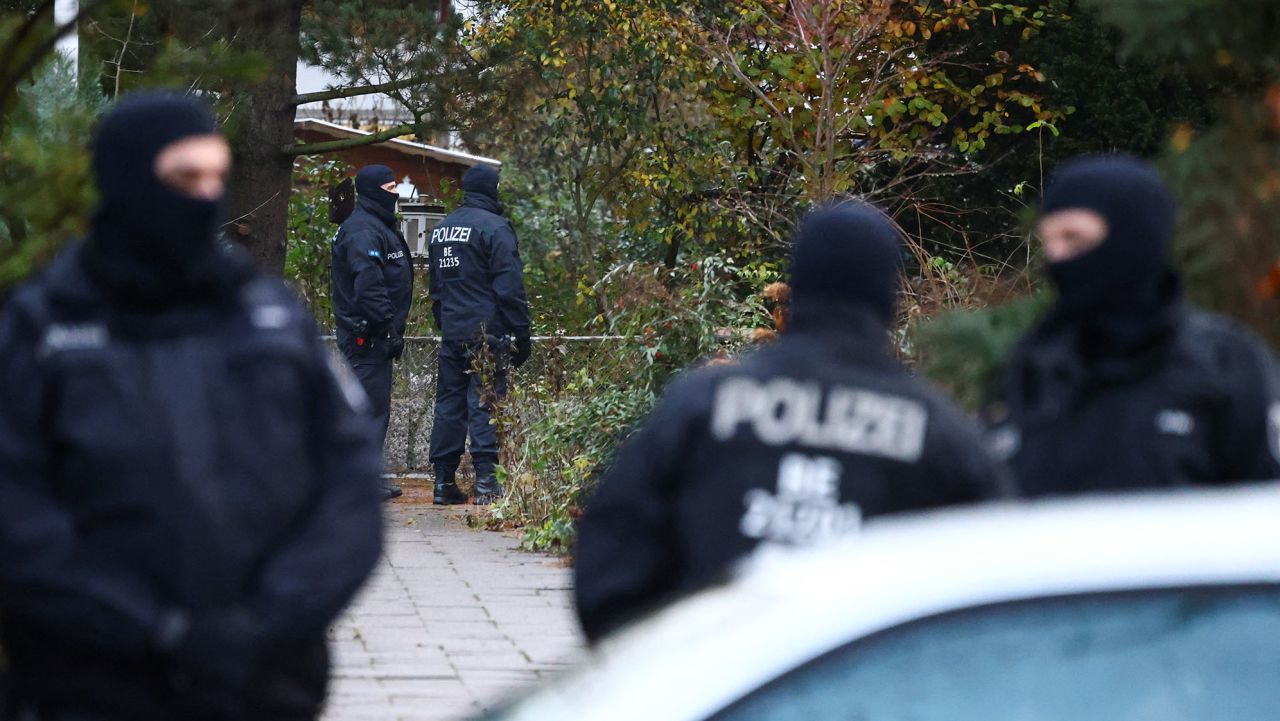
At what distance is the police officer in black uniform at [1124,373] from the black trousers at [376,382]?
8.62m

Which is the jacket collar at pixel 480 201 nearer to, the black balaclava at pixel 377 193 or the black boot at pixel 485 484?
the black balaclava at pixel 377 193

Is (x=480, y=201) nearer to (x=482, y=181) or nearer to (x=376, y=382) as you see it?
(x=482, y=181)

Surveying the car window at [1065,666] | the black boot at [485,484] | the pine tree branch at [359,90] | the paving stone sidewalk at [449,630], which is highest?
the pine tree branch at [359,90]

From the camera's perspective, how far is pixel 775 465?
3.11 meters

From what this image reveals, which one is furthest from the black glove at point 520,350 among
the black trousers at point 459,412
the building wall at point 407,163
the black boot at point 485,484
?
the building wall at point 407,163

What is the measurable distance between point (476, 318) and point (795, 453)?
29.2ft

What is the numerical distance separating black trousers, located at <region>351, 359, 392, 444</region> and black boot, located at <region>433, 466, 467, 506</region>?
464 millimetres

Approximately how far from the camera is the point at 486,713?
105 inches

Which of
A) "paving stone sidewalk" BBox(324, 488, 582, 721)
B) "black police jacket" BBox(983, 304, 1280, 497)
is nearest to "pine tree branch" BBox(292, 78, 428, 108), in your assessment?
"paving stone sidewalk" BBox(324, 488, 582, 721)

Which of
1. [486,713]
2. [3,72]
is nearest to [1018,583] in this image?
[486,713]

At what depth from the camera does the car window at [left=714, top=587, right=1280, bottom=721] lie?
7.11 ft

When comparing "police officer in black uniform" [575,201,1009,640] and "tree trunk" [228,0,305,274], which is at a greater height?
"tree trunk" [228,0,305,274]

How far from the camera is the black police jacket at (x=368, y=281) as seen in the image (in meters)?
11.8

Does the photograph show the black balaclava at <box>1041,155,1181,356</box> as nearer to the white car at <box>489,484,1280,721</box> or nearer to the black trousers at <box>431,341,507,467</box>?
the white car at <box>489,484,1280,721</box>
